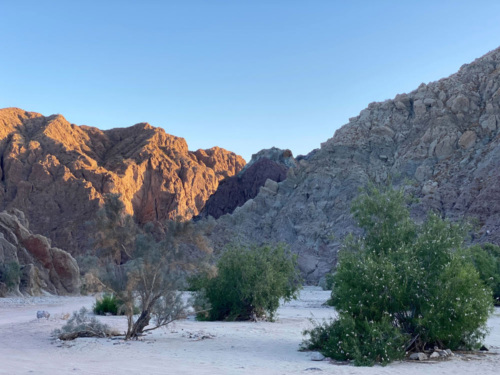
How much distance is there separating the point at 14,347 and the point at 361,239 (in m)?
9.12

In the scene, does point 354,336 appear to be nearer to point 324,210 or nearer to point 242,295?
point 242,295

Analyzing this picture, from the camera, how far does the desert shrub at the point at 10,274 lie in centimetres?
3744

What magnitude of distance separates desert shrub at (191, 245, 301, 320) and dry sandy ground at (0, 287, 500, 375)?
3.22 m

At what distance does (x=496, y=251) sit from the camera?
33250 mm

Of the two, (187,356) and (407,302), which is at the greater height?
(407,302)

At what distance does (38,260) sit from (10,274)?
761 cm

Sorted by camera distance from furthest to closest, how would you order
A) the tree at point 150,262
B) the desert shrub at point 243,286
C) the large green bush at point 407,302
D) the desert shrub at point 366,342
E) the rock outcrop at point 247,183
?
the rock outcrop at point 247,183
the desert shrub at point 243,286
the tree at point 150,262
the large green bush at point 407,302
the desert shrub at point 366,342

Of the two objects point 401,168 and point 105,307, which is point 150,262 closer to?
point 105,307

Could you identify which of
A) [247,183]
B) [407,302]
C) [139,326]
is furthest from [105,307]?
[247,183]

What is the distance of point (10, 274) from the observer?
37750 millimetres

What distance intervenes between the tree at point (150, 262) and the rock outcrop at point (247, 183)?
65246 millimetres

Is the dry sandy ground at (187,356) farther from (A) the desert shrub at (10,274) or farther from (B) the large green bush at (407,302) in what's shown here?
(A) the desert shrub at (10,274)

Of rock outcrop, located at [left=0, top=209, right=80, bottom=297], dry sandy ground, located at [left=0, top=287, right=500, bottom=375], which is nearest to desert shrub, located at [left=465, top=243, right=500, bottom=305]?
dry sandy ground, located at [left=0, top=287, right=500, bottom=375]

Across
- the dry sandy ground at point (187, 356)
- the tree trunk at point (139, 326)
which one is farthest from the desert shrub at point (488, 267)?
the tree trunk at point (139, 326)
